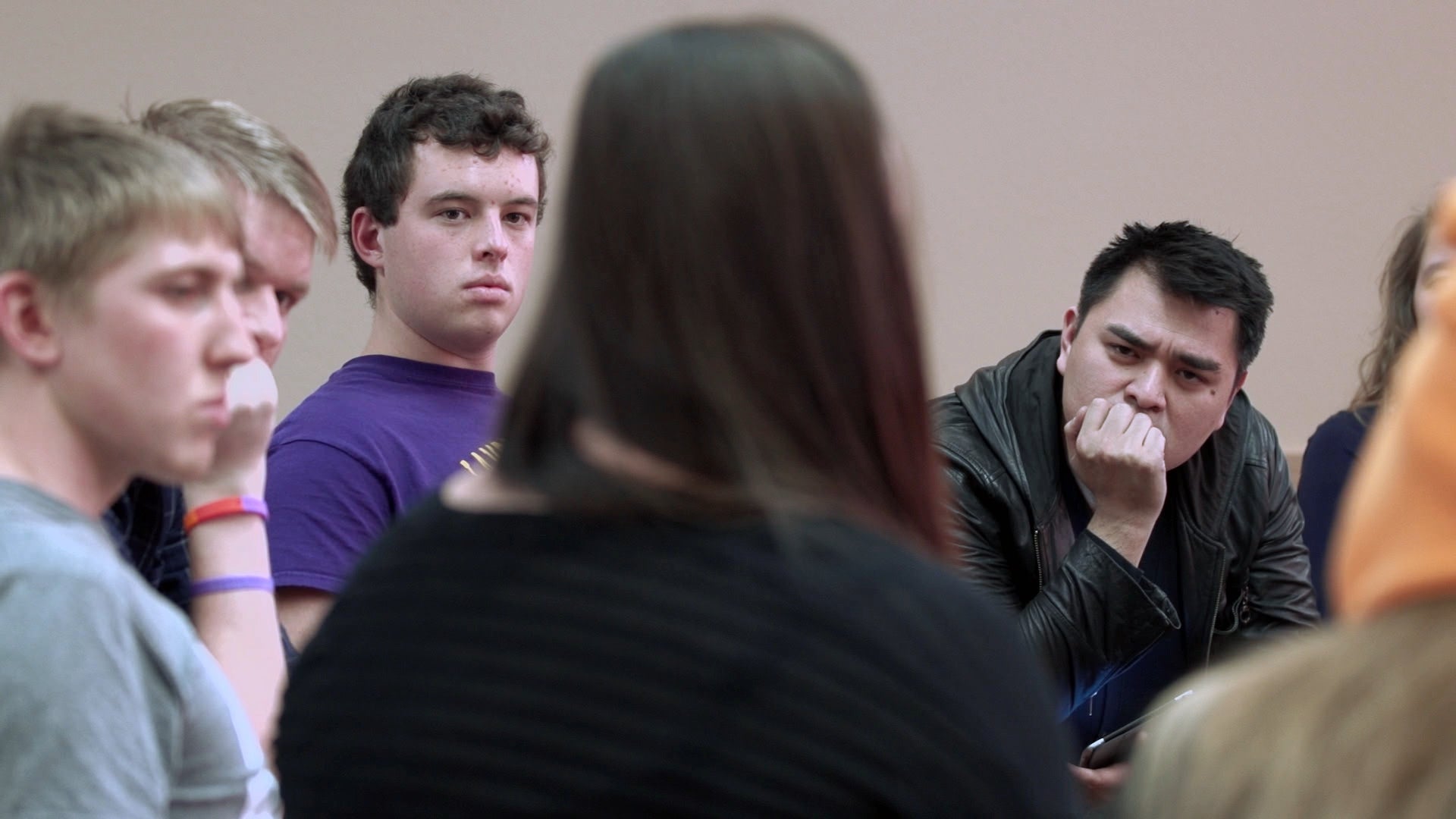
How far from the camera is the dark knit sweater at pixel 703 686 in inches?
30.0

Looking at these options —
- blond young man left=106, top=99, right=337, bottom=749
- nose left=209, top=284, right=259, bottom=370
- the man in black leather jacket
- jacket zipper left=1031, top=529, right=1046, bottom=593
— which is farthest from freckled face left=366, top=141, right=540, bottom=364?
nose left=209, top=284, right=259, bottom=370

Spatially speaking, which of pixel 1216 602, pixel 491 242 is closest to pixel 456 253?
pixel 491 242

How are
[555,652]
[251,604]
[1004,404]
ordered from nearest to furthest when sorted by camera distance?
[555,652] < [251,604] < [1004,404]

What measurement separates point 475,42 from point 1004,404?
1.91 metres

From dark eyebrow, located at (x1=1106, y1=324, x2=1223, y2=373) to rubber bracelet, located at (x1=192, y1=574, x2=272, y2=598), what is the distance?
1.46 m

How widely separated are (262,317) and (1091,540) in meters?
1.27

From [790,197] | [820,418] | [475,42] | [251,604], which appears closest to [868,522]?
[820,418]

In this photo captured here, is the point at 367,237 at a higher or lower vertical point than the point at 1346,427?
higher

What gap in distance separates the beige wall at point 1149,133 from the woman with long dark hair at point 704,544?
9.75ft

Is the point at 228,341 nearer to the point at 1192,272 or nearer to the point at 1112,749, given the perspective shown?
the point at 1112,749

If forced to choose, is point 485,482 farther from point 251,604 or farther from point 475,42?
point 475,42

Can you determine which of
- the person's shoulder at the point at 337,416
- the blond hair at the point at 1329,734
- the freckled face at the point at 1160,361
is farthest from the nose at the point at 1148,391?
the blond hair at the point at 1329,734

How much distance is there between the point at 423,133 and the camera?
234cm

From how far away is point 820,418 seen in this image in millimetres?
826
